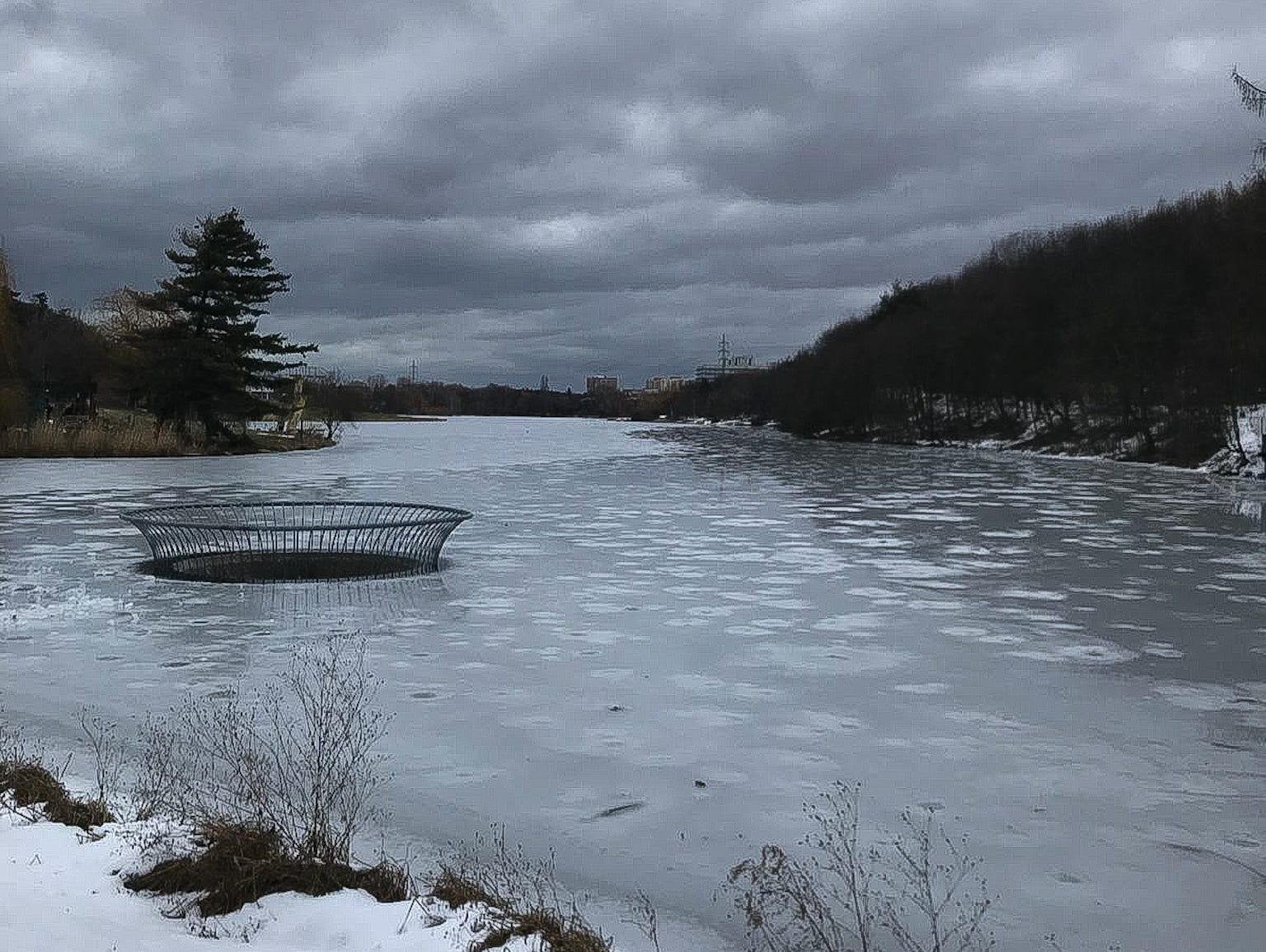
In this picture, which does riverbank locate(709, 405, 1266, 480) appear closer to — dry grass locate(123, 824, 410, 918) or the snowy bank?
dry grass locate(123, 824, 410, 918)

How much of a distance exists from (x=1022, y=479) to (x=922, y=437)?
3374cm

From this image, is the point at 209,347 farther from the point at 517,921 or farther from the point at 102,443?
the point at 517,921

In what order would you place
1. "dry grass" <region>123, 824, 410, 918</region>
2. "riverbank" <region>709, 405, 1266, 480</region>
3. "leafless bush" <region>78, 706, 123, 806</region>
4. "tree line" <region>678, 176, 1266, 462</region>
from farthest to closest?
1. "tree line" <region>678, 176, 1266, 462</region>
2. "riverbank" <region>709, 405, 1266, 480</region>
3. "leafless bush" <region>78, 706, 123, 806</region>
4. "dry grass" <region>123, 824, 410, 918</region>

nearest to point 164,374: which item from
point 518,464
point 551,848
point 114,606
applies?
point 518,464

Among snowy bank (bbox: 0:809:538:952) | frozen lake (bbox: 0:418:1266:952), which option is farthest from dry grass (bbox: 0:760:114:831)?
frozen lake (bbox: 0:418:1266:952)

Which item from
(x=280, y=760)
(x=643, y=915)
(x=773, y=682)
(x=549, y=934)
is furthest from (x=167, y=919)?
(x=773, y=682)

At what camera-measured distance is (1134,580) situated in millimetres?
12141

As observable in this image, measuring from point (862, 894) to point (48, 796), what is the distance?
3.37m

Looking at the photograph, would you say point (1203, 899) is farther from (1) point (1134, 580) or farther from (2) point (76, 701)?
(1) point (1134, 580)

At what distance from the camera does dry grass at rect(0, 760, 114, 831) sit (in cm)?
472

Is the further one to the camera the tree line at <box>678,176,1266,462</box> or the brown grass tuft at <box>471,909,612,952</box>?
the tree line at <box>678,176,1266,462</box>

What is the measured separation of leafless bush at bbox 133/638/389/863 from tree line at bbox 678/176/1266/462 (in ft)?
99.4

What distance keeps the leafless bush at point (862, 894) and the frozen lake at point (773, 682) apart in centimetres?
13

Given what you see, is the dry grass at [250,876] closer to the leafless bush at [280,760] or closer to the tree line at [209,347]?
the leafless bush at [280,760]
